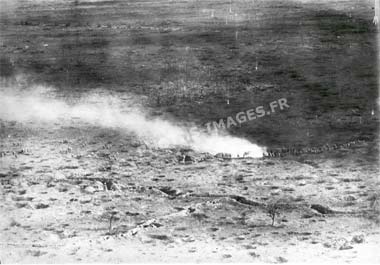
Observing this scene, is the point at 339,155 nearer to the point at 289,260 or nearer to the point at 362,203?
the point at 362,203

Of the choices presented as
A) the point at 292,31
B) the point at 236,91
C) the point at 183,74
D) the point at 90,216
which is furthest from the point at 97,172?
the point at 292,31

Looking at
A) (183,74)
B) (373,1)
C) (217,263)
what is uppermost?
(373,1)

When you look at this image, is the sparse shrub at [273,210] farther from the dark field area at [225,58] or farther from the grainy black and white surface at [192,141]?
the dark field area at [225,58]

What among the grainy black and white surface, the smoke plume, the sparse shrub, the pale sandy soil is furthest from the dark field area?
the sparse shrub

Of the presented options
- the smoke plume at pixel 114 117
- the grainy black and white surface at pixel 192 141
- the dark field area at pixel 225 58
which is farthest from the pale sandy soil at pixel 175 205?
the dark field area at pixel 225 58

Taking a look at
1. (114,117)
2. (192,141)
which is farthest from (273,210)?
(114,117)

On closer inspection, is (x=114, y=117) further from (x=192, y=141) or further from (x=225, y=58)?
(x=225, y=58)
